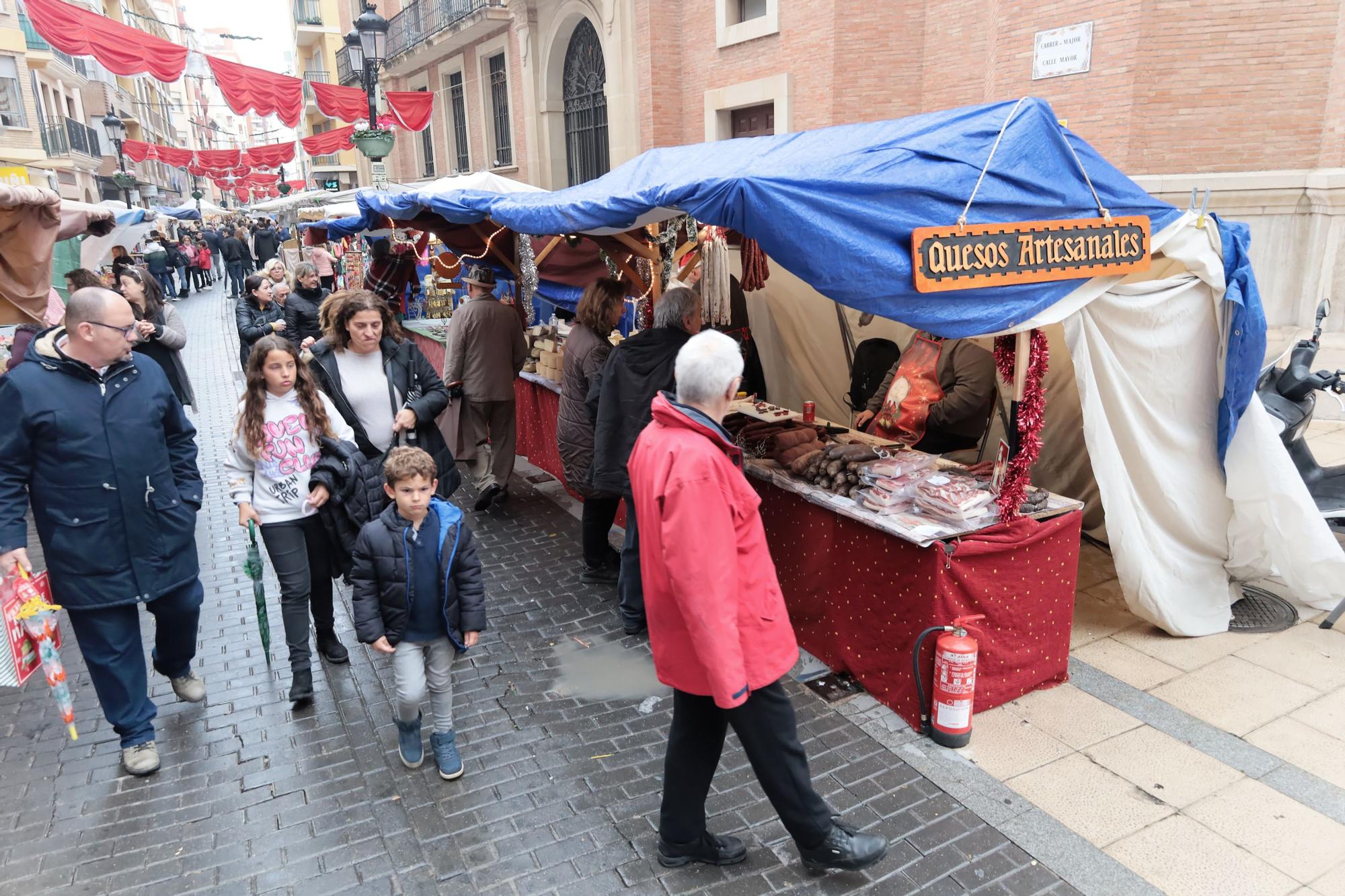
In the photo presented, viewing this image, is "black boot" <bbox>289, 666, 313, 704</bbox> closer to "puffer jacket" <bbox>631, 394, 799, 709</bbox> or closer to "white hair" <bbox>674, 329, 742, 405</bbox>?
"puffer jacket" <bbox>631, 394, 799, 709</bbox>

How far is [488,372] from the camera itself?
7023mm

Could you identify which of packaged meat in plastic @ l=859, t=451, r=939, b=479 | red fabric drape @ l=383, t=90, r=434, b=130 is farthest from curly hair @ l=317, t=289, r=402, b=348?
red fabric drape @ l=383, t=90, r=434, b=130

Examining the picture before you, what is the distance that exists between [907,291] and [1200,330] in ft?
7.56

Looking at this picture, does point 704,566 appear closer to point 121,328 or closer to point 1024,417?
point 1024,417

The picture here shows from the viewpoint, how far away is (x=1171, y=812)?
3379mm

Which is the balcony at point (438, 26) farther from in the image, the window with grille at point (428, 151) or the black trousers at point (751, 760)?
the black trousers at point (751, 760)

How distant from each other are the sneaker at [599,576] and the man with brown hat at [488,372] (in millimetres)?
1783

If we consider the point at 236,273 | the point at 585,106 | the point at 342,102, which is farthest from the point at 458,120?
the point at 342,102


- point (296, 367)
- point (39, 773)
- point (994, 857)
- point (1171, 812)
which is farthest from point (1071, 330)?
point (39, 773)

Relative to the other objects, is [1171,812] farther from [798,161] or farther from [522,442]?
[522,442]

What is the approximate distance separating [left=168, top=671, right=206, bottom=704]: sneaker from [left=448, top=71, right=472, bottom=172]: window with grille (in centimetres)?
2523

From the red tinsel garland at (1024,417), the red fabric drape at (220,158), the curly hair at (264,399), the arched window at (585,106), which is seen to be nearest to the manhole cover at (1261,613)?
the red tinsel garland at (1024,417)

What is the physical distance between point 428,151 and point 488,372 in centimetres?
2776

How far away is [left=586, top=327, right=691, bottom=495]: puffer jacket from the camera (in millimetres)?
4793
